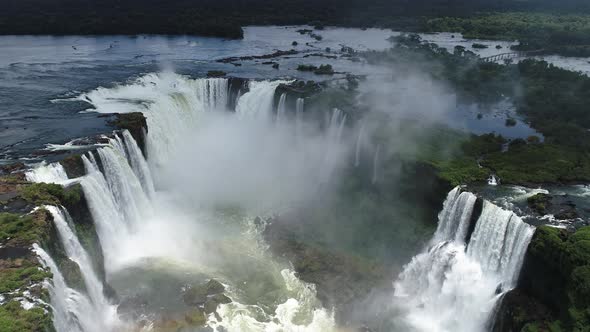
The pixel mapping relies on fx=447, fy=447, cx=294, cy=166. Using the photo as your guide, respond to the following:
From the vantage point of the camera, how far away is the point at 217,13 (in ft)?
315

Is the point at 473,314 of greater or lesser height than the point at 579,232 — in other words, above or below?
below

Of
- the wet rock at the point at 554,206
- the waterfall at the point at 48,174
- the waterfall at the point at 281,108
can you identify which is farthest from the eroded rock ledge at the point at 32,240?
the wet rock at the point at 554,206

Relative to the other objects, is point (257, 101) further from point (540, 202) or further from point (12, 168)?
point (540, 202)

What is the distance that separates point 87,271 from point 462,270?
65.5 feet

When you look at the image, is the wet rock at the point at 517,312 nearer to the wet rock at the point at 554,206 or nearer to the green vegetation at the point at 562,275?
the green vegetation at the point at 562,275

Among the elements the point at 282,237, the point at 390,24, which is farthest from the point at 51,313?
the point at 390,24

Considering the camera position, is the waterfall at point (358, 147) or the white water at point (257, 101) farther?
the white water at point (257, 101)

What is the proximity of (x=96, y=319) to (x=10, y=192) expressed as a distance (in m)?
8.25

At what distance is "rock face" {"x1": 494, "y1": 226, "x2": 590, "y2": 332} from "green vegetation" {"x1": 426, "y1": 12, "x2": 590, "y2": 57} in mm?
58741

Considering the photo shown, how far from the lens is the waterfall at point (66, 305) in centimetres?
1781

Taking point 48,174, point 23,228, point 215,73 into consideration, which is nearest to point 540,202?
point 23,228

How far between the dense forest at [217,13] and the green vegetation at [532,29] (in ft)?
23.0

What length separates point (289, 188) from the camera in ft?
125

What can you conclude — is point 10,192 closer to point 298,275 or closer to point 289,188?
point 298,275
